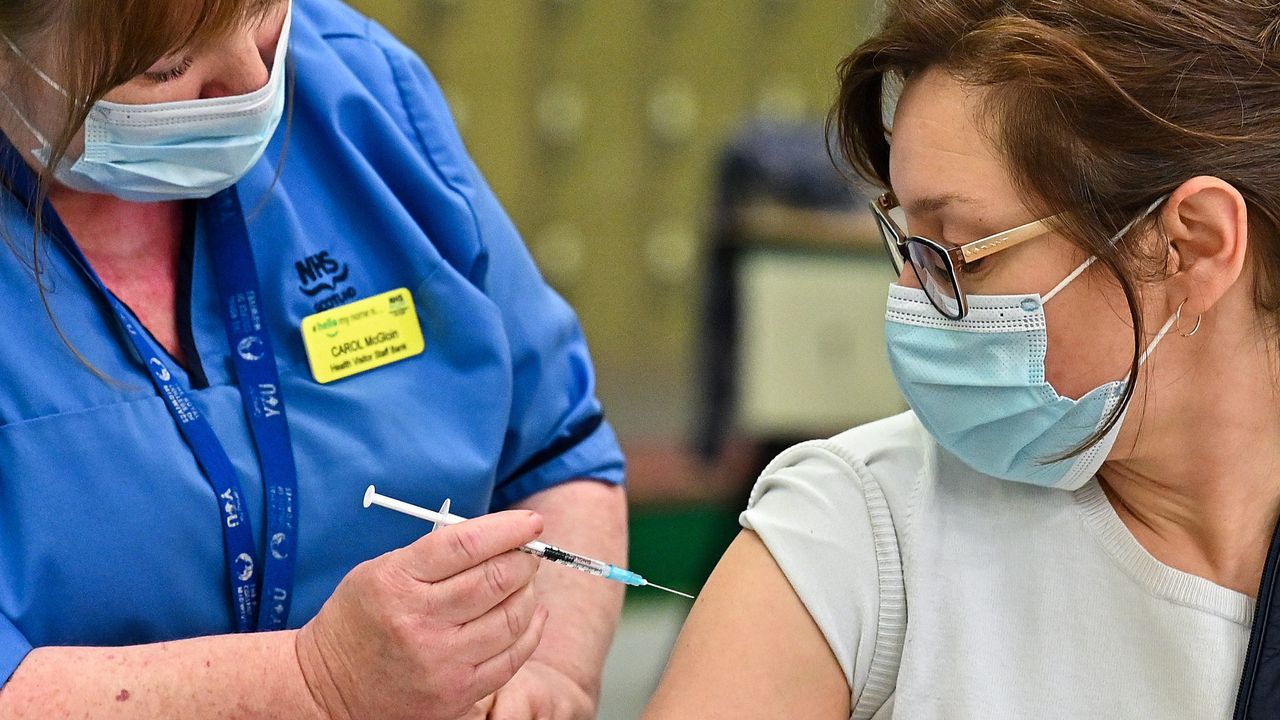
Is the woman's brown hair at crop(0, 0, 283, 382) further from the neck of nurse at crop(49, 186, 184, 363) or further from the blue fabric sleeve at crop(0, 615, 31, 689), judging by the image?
the blue fabric sleeve at crop(0, 615, 31, 689)

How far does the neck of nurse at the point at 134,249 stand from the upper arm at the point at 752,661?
0.62m

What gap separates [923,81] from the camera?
1.36 m

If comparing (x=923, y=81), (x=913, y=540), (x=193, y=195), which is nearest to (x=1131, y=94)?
(x=923, y=81)

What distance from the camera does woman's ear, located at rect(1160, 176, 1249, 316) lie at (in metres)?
1.25

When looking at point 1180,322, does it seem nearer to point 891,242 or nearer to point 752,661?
point 891,242

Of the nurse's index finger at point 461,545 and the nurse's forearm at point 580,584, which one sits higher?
the nurse's index finger at point 461,545

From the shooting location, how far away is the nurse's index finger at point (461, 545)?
121cm

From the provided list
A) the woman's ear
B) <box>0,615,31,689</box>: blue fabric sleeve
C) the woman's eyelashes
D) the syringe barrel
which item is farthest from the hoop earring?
<box>0,615,31,689</box>: blue fabric sleeve

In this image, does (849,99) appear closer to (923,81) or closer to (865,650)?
(923,81)

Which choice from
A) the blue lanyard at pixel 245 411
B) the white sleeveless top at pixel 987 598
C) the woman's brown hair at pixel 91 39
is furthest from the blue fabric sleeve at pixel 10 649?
the white sleeveless top at pixel 987 598

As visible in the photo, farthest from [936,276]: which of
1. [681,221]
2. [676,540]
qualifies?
[681,221]

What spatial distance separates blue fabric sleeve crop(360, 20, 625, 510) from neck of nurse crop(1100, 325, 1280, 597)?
0.66 m

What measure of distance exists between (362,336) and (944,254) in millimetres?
643

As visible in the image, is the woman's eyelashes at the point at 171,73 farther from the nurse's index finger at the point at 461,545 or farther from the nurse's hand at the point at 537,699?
the nurse's hand at the point at 537,699
